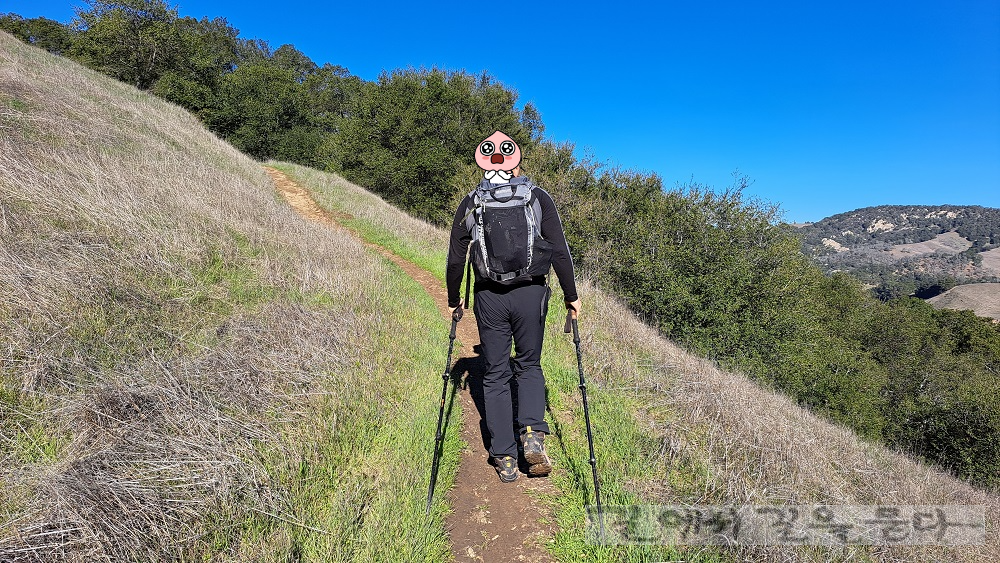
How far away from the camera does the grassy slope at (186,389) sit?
7.04 feet

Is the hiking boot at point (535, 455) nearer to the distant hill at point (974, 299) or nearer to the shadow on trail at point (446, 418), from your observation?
the shadow on trail at point (446, 418)

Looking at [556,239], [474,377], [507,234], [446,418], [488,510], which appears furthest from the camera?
[474,377]

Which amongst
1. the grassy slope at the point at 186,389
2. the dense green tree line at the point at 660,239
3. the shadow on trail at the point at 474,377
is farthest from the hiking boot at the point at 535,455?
the dense green tree line at the point at 660,239

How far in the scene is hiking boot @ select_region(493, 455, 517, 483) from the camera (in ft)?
11.1

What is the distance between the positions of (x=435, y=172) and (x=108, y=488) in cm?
3061

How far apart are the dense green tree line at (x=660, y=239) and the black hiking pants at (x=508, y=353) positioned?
40.3 ft

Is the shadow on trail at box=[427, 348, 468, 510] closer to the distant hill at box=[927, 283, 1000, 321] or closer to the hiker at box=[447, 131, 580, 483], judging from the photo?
the hiker at box=[447, 131, 580, 483]

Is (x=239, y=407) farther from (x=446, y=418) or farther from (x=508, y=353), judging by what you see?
(x=508, y=353)

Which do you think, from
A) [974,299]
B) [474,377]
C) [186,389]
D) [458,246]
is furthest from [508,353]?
[974,299]

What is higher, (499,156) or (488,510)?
(499,156)

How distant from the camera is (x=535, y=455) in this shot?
10.7 feet

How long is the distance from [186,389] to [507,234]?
2790mm

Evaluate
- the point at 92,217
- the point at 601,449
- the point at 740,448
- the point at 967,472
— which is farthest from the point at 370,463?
the point at 967,472

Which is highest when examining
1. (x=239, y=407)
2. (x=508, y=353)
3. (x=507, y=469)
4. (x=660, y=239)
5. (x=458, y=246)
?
(x=660, y=239)
